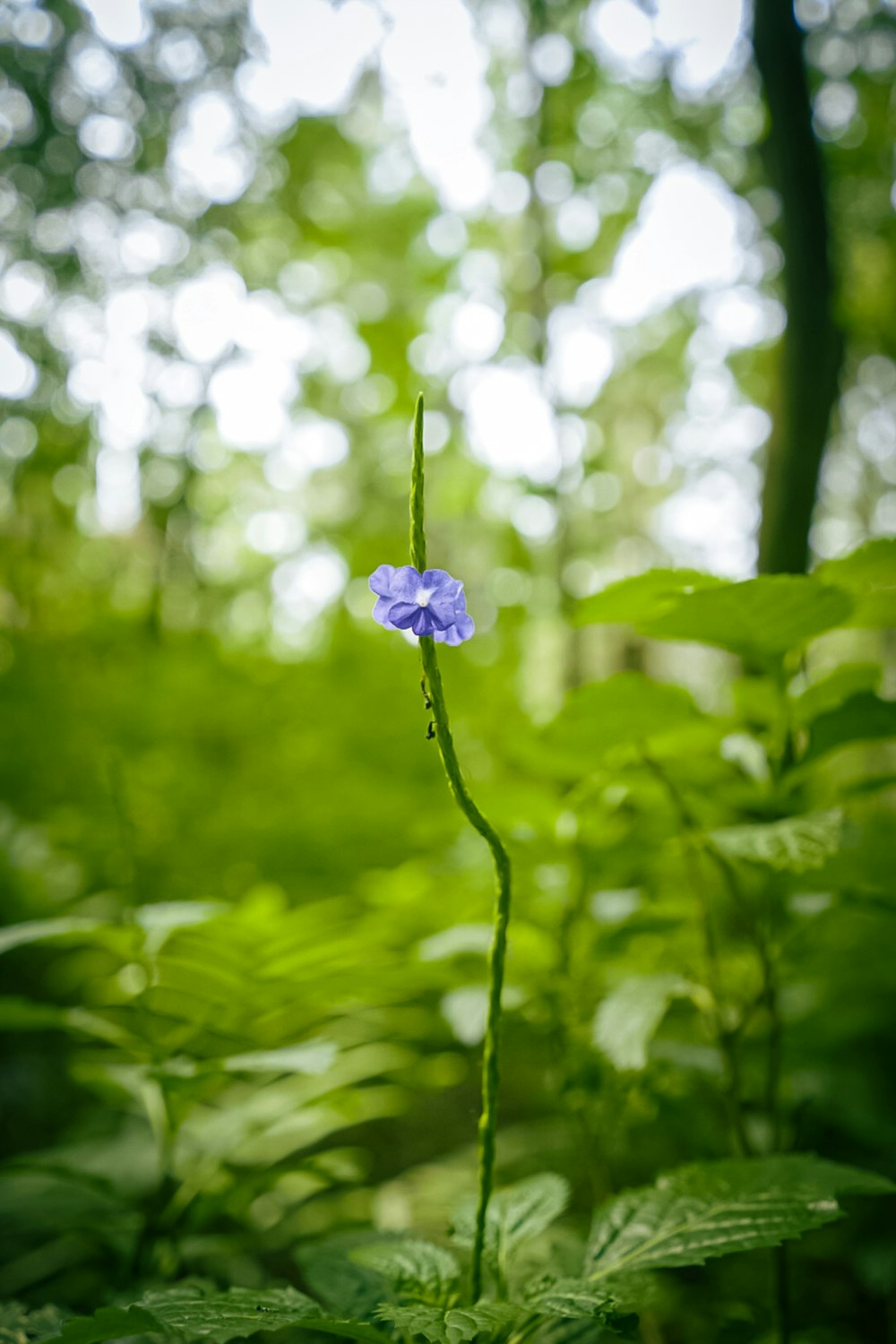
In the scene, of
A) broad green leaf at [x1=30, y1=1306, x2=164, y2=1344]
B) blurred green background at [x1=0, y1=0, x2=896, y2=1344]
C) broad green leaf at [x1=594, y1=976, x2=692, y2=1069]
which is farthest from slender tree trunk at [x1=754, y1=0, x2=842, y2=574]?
broad green leaf at [x1=30, y1=1306, x2=164, y2=1344]

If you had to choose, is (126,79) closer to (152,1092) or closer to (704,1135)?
(152,1092)

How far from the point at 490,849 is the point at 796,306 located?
5.59 feet

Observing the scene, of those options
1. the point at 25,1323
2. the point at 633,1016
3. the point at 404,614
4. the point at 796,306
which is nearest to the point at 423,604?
the point at 404,614

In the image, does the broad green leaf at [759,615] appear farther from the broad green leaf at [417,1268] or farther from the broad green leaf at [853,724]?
the broad green leaf at [417,1268]

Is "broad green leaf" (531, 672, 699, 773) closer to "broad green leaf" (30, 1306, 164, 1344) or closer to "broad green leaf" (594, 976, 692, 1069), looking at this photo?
"broad green leaf" (594, 976, 692, 1069)

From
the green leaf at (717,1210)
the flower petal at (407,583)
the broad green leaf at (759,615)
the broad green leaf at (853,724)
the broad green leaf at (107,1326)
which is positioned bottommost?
the green leaf at (717,1210)

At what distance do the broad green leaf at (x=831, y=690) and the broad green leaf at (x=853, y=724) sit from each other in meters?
0.04

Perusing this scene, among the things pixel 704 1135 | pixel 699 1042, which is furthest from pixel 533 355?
pixel 704 1135

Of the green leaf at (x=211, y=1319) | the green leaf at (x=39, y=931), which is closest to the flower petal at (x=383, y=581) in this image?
the green leaf at (x=211, y=1319)

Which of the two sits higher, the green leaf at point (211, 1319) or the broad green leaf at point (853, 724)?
the broad green leaf at point (853, 724)

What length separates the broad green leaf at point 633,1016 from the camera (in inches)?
32.5

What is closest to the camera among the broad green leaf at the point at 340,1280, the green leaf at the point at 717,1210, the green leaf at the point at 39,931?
the green leaf at the point at 717,1210

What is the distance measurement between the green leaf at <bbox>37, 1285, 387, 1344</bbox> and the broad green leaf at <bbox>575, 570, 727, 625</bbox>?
0.68 m

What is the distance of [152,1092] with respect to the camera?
3.72ft
